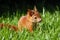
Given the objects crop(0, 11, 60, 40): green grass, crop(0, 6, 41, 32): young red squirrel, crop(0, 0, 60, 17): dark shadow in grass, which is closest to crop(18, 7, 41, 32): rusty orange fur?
crop(0, 6, 41, 32): young red squirrel

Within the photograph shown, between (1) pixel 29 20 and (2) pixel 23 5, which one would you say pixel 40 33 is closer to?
(1) pixel 29 20

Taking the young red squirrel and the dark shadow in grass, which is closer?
the young red squirrel

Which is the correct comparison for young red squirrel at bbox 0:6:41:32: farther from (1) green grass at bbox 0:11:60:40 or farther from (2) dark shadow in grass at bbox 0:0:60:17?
(2) dark shadow in grass at bbox 0:0:60:17

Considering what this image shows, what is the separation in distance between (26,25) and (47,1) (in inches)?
88.9

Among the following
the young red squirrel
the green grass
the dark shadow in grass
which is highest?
the dark shadow in grass

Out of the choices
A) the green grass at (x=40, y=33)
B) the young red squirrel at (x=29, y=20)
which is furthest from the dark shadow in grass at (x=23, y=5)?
the young red squirrel at (x=29, y=20)

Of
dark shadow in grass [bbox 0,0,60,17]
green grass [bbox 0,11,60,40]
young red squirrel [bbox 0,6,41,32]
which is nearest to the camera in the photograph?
green grass [bbox 0,11,60,40]

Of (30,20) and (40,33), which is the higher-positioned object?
(30,20)

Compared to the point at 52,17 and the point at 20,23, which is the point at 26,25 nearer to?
the point at 20,23

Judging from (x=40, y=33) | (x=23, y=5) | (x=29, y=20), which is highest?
(x=23, y=5)

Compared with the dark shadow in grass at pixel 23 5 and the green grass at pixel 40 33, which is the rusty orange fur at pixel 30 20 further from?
the dark shadow in grass at pixel 23 5

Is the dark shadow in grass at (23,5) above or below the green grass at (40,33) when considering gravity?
above

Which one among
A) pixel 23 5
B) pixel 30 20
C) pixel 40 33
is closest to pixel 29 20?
pixel 30 20

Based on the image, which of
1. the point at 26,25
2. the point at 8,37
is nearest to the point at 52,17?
the point at 26,25
